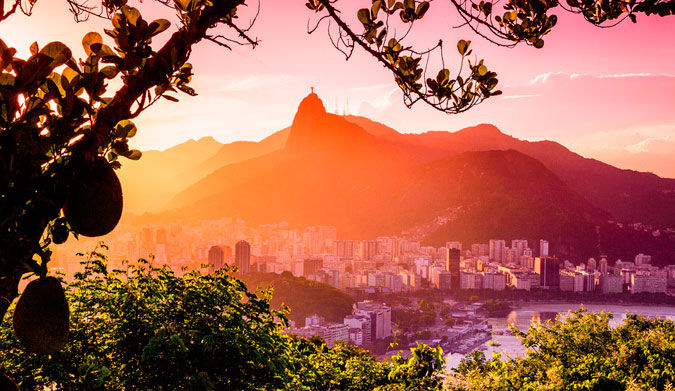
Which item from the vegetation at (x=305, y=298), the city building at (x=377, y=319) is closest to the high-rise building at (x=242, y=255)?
the vegetation at (x=305, y=298)

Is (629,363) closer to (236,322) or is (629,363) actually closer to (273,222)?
(236,322)

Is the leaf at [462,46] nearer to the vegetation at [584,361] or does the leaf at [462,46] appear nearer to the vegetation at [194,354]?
the vegetation at [194,354]

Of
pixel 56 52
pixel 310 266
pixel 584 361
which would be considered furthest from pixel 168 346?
pixel 310 266

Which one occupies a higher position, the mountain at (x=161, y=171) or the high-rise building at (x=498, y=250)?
the mountain at (x=161, y=171)

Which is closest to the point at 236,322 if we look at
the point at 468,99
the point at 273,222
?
the point at 468,99

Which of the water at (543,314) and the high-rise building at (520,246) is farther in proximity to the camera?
the high-rise building at (520,246)

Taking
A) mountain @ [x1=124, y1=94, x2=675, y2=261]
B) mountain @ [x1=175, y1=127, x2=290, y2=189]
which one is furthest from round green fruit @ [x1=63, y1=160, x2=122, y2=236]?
mountain @ [x1=175, y1=127, x2=290, y2=189]
